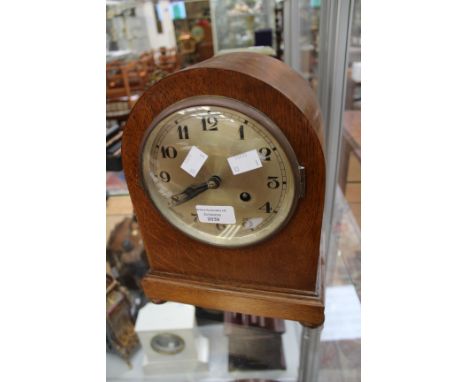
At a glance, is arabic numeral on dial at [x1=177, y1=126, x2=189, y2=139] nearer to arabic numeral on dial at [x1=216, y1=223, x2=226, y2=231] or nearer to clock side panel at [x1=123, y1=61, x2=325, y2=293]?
clock side panel at [x1=123, y1=61, x2=325, y2=293]

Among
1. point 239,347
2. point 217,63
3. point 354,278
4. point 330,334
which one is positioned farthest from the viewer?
point 239,347

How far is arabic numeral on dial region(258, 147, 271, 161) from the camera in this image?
0.50 m

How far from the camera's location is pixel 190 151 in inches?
21.3

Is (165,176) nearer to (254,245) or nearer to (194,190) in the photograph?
(194,190)

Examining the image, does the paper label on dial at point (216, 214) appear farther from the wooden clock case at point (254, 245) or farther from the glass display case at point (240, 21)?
the glass display case at point (240, 21)

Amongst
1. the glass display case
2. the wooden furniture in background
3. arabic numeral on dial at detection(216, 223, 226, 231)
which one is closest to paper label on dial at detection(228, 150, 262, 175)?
arabic numeral on dial at detection(216, 223, 226, 231)

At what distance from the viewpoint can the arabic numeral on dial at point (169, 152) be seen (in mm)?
550

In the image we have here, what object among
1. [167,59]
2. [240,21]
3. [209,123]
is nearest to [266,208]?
[209,123]

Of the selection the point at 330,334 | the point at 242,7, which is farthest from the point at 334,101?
the point at 330,334

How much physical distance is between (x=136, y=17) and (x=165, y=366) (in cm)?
157

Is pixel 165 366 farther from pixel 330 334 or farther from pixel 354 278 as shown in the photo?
pixel 354 278

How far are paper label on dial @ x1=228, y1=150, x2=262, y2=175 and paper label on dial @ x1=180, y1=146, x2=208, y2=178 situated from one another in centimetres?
5

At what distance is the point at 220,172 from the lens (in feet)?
1.78

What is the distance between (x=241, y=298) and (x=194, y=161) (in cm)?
30
